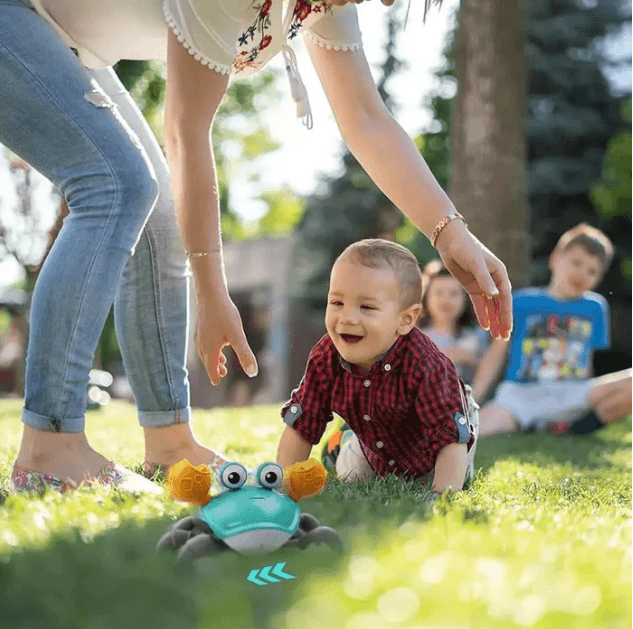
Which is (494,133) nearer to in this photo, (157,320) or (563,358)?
(563,358)

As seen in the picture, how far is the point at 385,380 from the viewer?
2402 mm

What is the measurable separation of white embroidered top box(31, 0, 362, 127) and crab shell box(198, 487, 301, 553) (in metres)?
0.97

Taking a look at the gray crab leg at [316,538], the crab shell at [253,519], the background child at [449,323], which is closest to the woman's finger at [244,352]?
the crab shell at [253,519]

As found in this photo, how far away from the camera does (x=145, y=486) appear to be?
2113 mm

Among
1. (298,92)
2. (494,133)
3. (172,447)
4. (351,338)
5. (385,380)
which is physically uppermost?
(494,133)

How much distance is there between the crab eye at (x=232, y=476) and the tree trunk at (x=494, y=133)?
19.0ft

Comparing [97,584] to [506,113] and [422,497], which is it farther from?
[506,113]

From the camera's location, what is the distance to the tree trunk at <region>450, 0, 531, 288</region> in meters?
7.21

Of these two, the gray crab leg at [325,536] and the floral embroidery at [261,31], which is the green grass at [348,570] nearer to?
the gray crab leg at [325,536]

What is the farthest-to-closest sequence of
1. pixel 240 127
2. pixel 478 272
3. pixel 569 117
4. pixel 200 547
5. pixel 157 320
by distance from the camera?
pixel 240 127 → pixel 569 117 → pixel 157 320 → pixel 478 272 → pixel 200 547

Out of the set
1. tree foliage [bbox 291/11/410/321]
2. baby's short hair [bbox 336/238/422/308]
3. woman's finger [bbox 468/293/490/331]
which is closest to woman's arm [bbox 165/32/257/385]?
baby's short hair [bbox 336/238/422/308]

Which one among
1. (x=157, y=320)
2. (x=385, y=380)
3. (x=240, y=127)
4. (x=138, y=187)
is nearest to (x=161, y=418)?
(x=157, y=320)

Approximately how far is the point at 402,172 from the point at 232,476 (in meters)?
1.10

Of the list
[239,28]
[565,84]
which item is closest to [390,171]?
[239,28]
